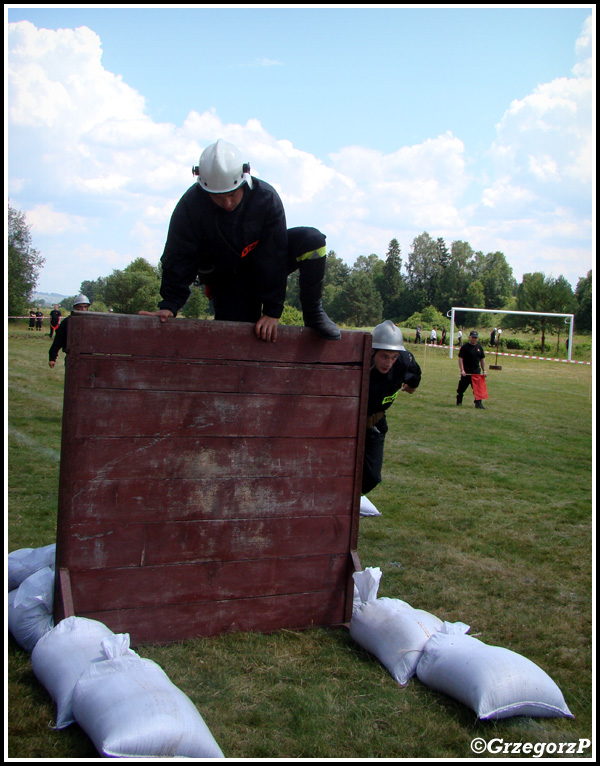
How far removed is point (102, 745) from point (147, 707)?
0.20 meters

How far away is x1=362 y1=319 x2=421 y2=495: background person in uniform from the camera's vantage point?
482cm

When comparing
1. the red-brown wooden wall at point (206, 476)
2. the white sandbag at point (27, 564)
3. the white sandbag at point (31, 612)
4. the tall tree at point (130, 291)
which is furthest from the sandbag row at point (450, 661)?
the tall tree at point (130, 291)

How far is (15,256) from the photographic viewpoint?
183 ft

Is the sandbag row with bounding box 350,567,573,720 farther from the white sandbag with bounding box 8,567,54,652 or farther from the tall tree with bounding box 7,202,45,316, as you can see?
the tall tree with bounding box 7,202,45,316

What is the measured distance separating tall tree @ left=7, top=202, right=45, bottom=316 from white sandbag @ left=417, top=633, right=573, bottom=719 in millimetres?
53593

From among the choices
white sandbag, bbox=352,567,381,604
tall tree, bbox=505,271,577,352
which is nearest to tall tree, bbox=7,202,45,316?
tall tree, bbox=505,271,577,352

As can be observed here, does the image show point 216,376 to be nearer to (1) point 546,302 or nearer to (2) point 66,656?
(2) point 66,656

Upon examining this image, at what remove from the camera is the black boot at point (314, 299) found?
3.95 metres

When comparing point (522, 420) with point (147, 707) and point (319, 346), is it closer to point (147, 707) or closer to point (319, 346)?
point (319, 346)

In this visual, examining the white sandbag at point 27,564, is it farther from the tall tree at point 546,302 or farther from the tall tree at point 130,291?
the tall tree at point 130,291

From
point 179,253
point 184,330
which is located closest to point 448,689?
point 184,330

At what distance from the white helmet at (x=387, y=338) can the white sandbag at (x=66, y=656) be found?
8.57 feet

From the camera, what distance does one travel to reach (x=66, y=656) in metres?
3.05

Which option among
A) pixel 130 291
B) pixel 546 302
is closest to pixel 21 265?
pixel 130 291
